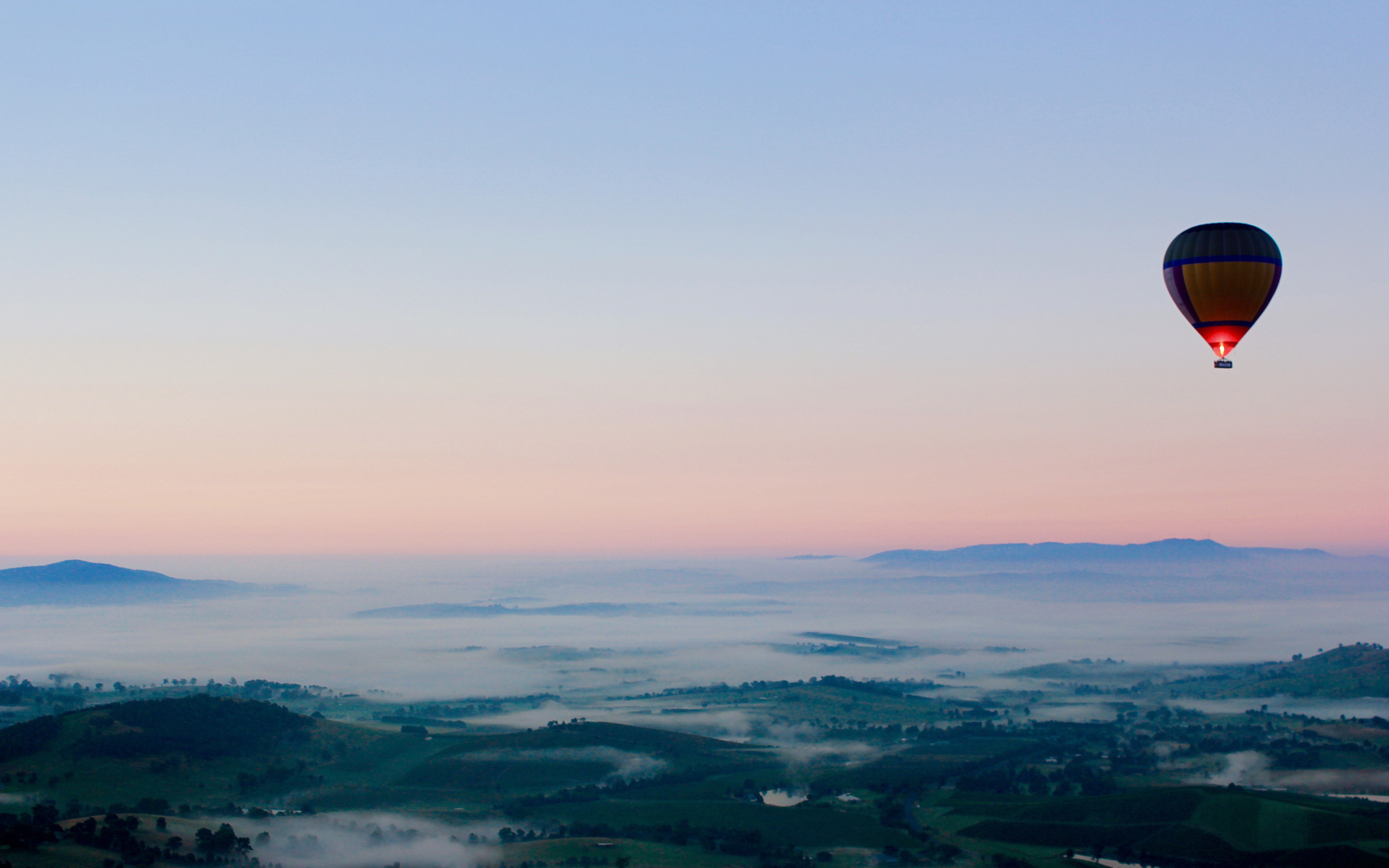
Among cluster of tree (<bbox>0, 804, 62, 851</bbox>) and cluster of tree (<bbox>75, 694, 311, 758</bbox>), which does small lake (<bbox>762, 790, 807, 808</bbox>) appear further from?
cluster of tree (<bbox>0, 804, 62, 851</bbox>)

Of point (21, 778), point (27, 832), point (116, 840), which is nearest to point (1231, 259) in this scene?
point (116, 840)

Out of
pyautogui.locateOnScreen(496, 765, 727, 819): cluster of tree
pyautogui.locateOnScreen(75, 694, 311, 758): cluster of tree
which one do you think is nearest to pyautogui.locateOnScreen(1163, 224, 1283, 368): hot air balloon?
pyautogui.locateOnScreen(496, 765, 727, 819): cluster of tree

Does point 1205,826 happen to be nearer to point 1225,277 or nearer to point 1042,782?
point 1042,782

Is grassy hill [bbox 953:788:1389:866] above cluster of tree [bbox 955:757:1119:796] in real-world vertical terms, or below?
above

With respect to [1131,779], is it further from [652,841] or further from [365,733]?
[365,733]

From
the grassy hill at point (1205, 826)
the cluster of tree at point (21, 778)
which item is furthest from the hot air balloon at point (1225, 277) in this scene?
the cluster of tree at point (21, 778)

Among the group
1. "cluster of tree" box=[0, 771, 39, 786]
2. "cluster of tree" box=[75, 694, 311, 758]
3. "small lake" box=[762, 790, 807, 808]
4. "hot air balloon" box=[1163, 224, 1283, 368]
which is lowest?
"small lake" box=[762, 790, 807, 808]
